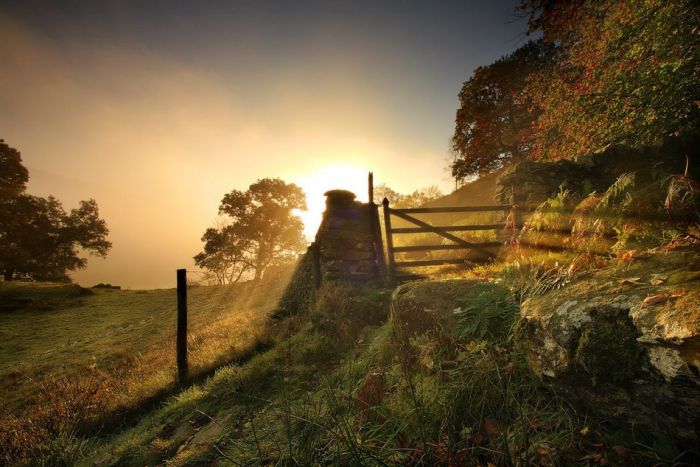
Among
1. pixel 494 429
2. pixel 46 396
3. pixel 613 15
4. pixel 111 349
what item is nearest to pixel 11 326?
pixel 111 349

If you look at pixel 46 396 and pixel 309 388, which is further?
pixel 46 396

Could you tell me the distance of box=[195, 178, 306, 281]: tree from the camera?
24.4m

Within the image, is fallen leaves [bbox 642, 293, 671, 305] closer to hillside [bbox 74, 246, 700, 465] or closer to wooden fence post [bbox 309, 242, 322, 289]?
hillside [bbox 74, 246, 700, 465]

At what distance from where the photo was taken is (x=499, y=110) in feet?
59.3

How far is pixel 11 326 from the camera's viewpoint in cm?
1476

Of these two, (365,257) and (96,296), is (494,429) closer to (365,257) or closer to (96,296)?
(365,257)

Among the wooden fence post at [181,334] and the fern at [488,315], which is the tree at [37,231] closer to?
the wooden fence post at [181,334]

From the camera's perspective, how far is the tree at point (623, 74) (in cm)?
588

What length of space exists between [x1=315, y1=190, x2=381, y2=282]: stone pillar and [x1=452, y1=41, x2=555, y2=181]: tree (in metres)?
14.3

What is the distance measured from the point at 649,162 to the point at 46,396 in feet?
49.7

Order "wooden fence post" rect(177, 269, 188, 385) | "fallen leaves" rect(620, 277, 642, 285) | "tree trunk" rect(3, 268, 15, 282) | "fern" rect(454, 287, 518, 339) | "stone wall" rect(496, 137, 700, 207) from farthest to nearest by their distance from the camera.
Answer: "tree trunk" rect(3, 268, 15, 282) → "wooden fence post" rect(177, 269, 188, 385) → "stone wall" rect(496, 137, 700, 207) → "fern" rect(454, 287, 518, 339) → "fallen leaves" rect(620, 277, 642, 285)

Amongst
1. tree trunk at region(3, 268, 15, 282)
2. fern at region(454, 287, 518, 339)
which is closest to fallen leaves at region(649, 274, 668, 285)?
fern at region(454, 287, 518, 339)

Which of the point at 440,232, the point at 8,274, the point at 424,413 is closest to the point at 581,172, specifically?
the point at 440,232

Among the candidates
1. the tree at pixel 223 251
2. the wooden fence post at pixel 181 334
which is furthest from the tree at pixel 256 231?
the wooden fence post at pixel 181 334
